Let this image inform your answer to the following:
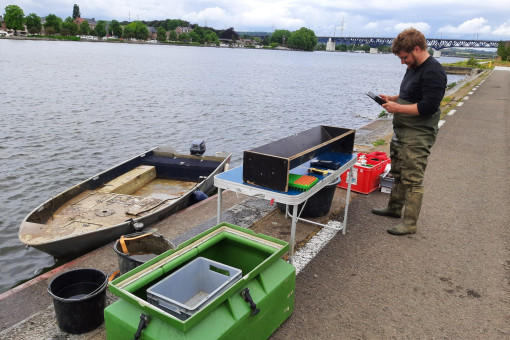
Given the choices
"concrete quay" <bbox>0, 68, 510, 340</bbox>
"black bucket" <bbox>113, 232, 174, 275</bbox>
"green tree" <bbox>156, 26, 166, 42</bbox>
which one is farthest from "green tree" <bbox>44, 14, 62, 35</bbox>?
"black bucket" <bbox>113, 232, 174, 275</bbox>

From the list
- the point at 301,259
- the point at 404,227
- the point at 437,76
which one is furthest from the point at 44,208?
the point at 437,76

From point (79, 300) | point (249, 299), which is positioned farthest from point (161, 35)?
point (249, 299)

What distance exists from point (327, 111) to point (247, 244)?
26.7 metres

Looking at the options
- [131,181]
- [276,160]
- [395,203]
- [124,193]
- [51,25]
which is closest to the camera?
[276,160]

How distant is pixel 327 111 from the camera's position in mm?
29500

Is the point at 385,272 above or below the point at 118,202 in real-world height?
above

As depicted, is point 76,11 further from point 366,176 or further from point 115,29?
point 366,176

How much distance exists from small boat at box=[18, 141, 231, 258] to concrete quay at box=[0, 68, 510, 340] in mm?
727

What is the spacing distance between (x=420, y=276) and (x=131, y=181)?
6.63 m

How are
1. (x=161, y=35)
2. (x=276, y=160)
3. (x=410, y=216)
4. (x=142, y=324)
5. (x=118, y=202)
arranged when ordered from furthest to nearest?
1. (x=161, y=35)
2. (x=118, y=202)
3. (x=410, y=216)
4. (x=276, y=160)
5. (x=142, y=324)

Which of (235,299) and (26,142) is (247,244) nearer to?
(235,299)

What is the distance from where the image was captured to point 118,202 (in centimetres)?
778

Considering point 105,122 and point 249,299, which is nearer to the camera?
point 249,299

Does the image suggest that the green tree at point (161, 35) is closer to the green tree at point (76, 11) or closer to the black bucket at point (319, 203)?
the green tree at point (76, 11)
